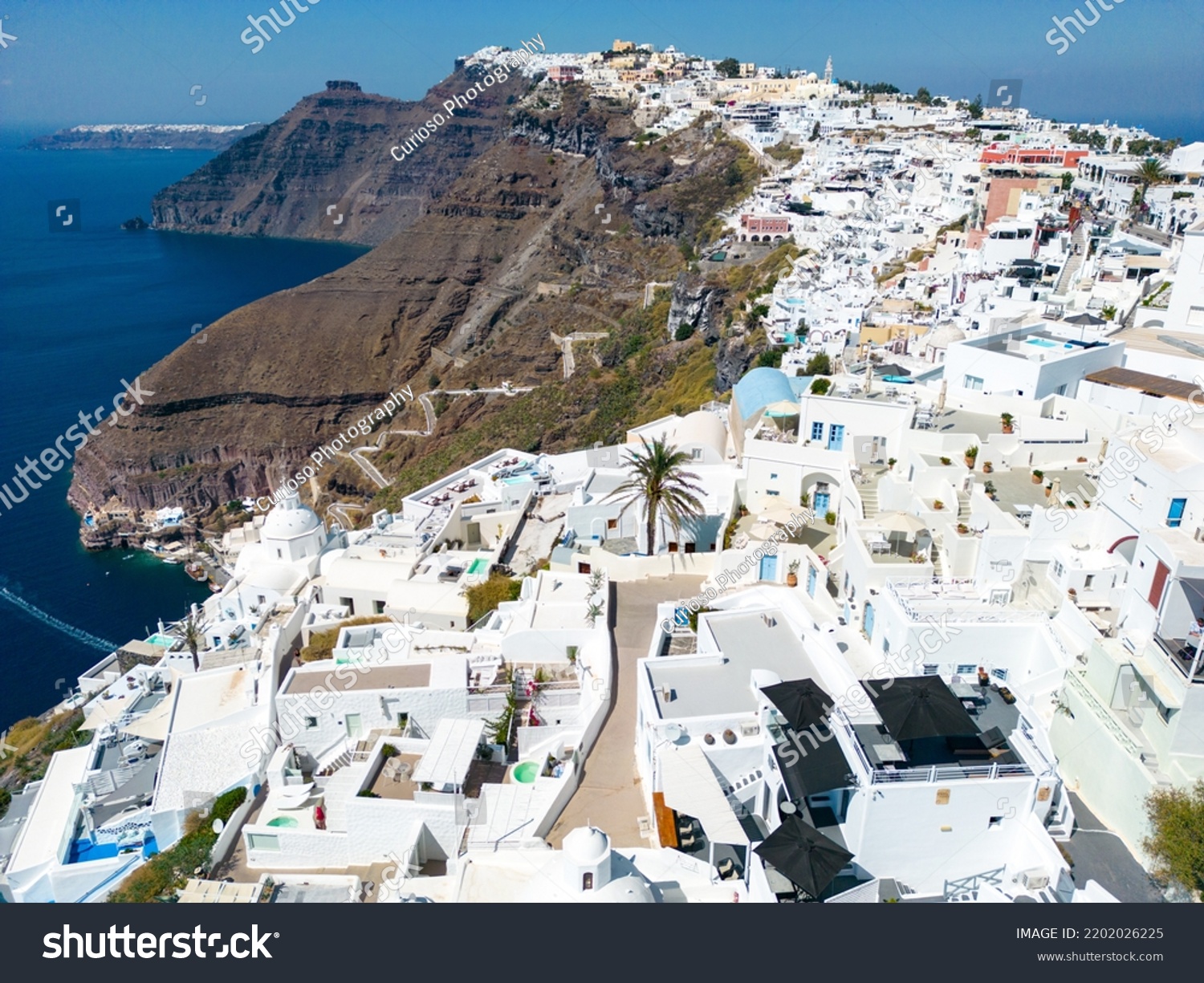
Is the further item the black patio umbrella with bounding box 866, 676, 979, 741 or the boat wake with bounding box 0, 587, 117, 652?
the boat wake with bounding box 0, 587, 117, 652

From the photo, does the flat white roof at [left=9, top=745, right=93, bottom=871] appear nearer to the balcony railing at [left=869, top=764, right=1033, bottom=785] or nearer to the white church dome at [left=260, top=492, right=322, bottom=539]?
the white church dome at [left=260, top=492, right=322, bottom=539]

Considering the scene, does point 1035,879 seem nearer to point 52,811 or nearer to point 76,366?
point 52,811

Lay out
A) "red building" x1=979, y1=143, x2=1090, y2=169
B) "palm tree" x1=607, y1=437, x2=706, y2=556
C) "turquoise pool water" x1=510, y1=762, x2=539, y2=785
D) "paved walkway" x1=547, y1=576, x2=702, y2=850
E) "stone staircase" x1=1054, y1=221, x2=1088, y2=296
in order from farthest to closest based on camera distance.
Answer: "red building" x1=979, y1=143, x2=1090, y2=169 → "stone staircase" x1=1054, y1=221, x2=1088, y2=296 → "palm tree" x1=607, y1=437, x2=706, y2=556 → "turquoise pool water" x1=510, y1=762, x2=539, y2=785 → "paved walkway" x1=547, y1=576, x2=702, y2=850

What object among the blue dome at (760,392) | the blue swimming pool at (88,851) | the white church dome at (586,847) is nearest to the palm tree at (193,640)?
the blue swimming pool at (88,851)

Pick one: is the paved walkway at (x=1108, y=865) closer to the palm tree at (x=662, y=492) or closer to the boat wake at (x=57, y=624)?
the palm tree at (x=662, y=492)

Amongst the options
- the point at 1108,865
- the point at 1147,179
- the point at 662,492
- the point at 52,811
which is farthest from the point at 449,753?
the point at 1147,179

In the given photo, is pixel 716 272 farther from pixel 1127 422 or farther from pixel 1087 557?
pixel 1087 557

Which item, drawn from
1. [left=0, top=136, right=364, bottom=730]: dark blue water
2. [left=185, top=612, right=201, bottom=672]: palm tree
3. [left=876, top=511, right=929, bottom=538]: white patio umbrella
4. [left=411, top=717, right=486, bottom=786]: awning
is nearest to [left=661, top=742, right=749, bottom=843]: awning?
[left=411, top=717, right=486, bottom=786]: awning
